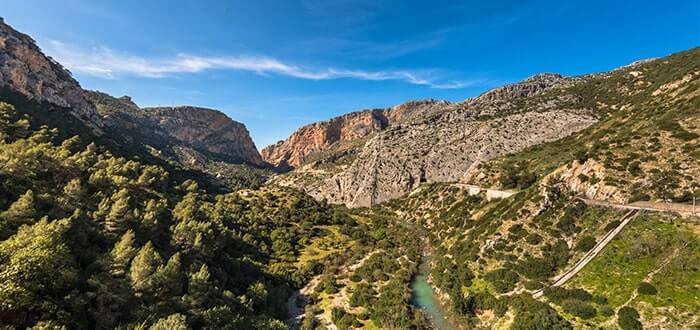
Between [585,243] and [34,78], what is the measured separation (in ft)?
570

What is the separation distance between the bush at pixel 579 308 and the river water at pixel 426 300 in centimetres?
1166

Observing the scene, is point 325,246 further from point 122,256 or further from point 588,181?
point 588,181

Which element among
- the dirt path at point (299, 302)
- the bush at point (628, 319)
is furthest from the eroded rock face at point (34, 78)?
the bush at point (628, 319)

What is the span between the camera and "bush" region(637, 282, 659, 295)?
28064 millimetres

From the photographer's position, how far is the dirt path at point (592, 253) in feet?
113

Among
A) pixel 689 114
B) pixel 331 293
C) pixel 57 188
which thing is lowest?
pixel 331 293

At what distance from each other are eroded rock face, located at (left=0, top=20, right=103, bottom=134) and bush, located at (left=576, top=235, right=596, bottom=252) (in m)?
151

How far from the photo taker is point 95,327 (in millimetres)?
22375

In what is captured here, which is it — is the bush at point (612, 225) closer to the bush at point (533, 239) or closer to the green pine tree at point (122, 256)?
the bush at point (533, 239)

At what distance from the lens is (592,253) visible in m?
35.8

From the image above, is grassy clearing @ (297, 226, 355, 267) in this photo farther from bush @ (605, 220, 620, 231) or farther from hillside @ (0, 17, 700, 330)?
bush @ (605, 220, 620, 231)

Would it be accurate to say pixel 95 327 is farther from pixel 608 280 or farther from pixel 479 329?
pixel 608 280

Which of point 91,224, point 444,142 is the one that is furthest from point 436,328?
point 444,142

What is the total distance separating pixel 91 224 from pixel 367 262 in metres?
40.3
